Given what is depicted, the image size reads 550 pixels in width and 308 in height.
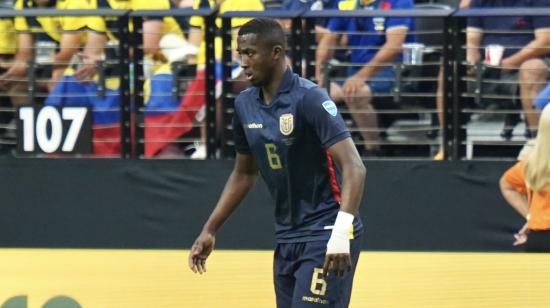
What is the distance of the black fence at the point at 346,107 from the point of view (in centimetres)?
815

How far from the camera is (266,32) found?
16.4 ft

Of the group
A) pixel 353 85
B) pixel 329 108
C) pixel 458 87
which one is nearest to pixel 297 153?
pixel 329 108

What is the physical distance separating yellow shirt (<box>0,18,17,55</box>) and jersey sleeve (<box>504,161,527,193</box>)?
3.77m

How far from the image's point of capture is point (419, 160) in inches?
325

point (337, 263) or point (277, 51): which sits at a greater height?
point (277, 51)

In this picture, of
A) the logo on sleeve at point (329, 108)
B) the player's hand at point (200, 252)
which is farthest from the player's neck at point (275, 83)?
the player's hand at point (200, 252)

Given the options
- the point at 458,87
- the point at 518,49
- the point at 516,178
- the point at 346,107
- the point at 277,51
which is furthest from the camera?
the point at 346,107

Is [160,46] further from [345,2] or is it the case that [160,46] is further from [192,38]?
[345,2]

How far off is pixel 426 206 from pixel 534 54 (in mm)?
1330

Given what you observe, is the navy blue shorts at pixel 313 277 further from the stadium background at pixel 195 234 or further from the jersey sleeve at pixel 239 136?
the stadium background at pixel 195 234

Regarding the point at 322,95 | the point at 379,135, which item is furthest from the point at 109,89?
the point at 322,95

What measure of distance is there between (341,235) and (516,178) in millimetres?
3264

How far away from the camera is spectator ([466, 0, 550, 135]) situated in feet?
26.0

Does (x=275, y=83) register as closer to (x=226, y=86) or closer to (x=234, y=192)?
(x=234, y=192)
